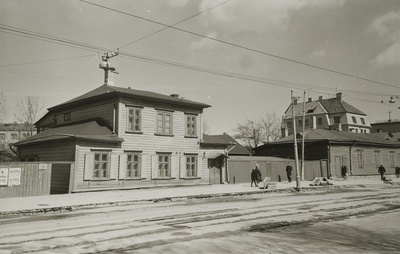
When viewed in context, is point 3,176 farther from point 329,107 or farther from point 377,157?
point 329,107

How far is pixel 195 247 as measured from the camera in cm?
677

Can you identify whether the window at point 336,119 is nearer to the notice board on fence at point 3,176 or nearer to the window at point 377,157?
the window at point 377,157

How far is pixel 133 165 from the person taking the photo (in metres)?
24.0

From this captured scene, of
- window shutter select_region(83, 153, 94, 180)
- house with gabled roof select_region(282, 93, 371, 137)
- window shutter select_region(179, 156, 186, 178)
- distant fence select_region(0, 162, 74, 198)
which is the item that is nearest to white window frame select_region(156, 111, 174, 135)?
window shutter select_region(179, 156, 186, 178)

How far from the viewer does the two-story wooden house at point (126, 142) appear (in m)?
21.6

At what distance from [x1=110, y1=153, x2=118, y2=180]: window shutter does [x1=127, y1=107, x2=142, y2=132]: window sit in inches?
92.8

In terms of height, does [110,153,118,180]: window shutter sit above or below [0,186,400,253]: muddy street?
above

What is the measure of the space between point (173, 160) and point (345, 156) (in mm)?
22151

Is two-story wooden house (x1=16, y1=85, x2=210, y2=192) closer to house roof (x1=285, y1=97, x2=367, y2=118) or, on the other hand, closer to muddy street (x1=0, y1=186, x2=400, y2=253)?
muddy street (x1=0, y1=186, x2=400, y2=253)

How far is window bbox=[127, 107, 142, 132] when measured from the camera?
2438 centimetres

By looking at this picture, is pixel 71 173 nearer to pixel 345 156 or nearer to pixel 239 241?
pixel 239 241

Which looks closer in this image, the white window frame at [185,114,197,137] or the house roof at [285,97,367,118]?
the white window frame at [185,114,197,137]

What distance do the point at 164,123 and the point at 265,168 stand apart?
12207 millimetres

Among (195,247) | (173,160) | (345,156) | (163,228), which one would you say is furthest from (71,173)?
(345,156)
